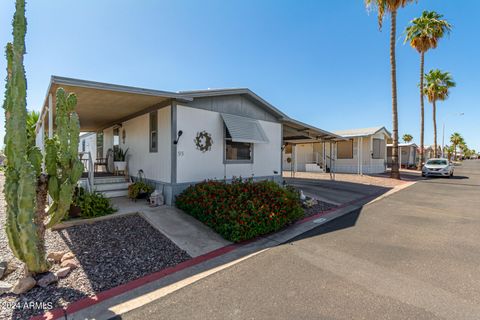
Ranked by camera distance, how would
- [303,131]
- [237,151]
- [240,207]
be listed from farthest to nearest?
[303,131]
[237,151]
[240,207]

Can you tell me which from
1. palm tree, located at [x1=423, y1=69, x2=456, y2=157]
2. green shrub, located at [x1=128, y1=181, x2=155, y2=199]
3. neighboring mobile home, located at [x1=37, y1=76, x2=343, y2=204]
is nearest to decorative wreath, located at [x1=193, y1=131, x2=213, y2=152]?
neighboring mobile home, located at [x1=37, y1=76, x2=343, y2=204]

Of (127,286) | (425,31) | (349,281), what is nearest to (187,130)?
(127,286)

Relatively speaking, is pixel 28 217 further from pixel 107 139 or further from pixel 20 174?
pixel 107 139

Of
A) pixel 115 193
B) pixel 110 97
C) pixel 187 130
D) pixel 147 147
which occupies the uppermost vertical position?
pixel 110 97

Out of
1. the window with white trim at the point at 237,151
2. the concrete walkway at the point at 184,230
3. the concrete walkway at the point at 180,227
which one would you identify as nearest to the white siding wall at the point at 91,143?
the concrete walkway at the point at 180,227

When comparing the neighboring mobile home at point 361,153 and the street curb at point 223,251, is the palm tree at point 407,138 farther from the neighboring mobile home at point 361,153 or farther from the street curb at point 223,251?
the street curb at point 223,251

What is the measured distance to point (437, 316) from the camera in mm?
2516

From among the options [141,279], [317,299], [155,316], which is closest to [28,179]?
[141,279]

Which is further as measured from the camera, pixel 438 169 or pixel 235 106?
pixel 438 169

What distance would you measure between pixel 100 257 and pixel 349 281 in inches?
161

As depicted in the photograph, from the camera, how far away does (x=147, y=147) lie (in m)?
8.24

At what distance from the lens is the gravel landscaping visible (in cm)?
288

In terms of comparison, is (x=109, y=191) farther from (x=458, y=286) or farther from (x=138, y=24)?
(x=458, y=286)

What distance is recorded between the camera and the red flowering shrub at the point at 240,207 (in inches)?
198
